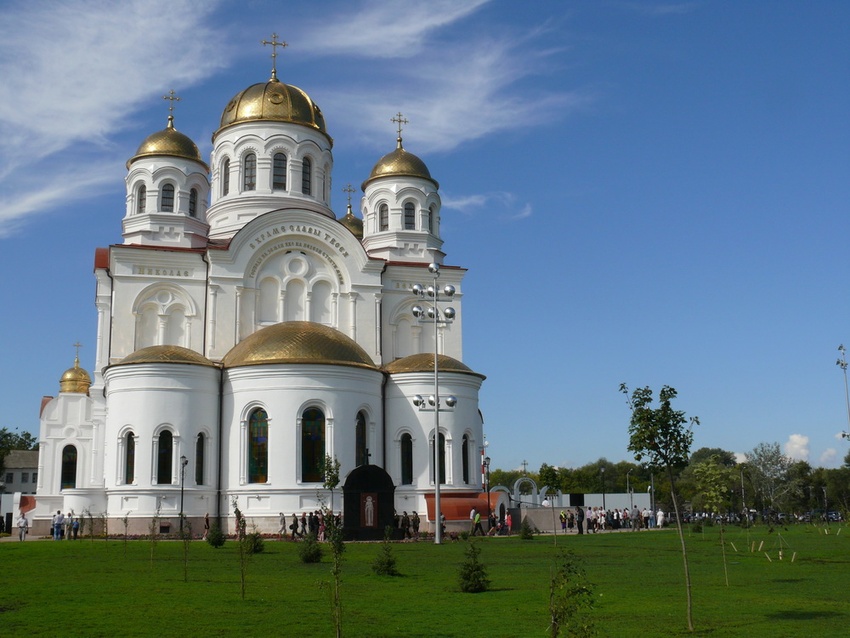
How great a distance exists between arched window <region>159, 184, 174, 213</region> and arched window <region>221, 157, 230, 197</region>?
101 inches

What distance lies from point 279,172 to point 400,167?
6.00 metres

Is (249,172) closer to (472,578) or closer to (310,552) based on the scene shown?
(310,552)

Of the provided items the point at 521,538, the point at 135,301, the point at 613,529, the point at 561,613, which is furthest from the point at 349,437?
the point at 561,613

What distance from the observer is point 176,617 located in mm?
13609

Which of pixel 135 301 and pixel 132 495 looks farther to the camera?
pixel 135 301

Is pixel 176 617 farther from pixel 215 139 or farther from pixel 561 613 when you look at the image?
pixel 215 139

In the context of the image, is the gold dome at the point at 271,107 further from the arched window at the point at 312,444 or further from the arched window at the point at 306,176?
the arched window at the point at 312,444

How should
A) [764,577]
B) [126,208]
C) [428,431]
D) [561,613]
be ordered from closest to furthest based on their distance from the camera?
[561,613] → [764,577] → [428,431] → [126,208]

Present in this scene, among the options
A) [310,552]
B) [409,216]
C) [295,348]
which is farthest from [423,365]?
[310,552]

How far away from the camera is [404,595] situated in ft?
54.2

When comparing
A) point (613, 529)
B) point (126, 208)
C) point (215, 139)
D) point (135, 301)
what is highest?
point (215, 139)

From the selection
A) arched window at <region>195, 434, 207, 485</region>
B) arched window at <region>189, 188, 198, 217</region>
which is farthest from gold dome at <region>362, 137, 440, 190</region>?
arched window at <region>195, 434, 207, 485</region>

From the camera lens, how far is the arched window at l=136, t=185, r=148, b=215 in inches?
1703

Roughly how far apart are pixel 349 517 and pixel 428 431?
20.6ft
